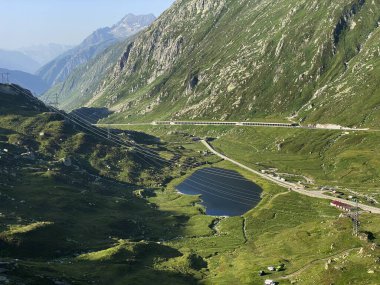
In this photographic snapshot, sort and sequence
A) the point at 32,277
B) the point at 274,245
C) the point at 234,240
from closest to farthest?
the point at 32,277 → the point at 274,245 → the point at 234,240

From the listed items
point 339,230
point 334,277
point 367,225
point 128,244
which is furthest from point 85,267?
point 367,225

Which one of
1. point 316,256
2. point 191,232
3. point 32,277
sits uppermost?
point 32,277

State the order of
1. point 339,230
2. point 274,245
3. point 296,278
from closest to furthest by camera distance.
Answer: point 296,278, point 339,230, point 274,245

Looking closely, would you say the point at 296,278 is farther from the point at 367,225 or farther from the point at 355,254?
the point at 367,225

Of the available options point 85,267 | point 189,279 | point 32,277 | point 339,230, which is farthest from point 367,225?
point 32,277

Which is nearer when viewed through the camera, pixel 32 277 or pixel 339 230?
pixel 32 277

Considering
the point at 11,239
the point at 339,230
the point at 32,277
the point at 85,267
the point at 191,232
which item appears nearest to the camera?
the point at 32,277

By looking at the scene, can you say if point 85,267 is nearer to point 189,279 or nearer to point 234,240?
point 189,279

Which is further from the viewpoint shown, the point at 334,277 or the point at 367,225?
the point at 367,225

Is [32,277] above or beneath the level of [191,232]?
above
